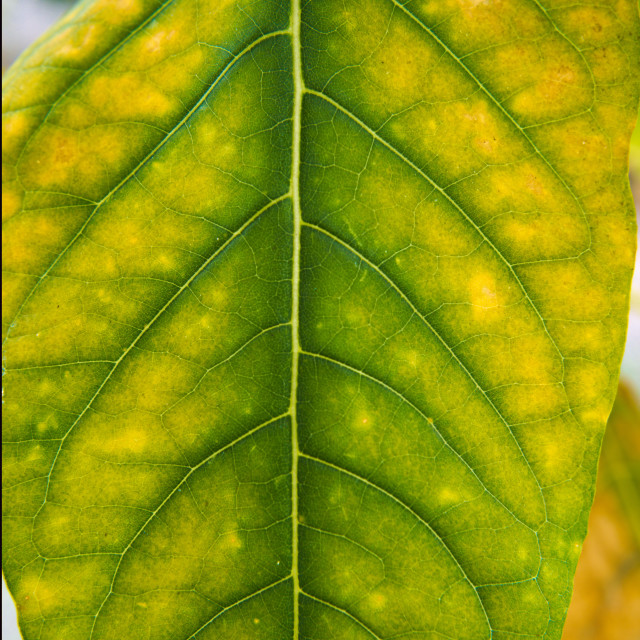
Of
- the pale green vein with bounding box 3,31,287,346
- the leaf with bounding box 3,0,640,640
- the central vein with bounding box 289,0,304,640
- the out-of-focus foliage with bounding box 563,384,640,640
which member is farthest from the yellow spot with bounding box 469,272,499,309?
the out-of-focus foliage with bounding box 563,384,640,640

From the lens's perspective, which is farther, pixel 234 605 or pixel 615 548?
pixel 615 548

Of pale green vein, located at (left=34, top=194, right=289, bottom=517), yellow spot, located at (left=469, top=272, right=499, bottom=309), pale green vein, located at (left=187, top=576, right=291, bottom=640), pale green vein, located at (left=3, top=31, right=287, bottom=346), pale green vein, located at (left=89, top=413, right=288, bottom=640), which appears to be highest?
pale green vein, located at (left=3, top=31, right=287, bottom=346)

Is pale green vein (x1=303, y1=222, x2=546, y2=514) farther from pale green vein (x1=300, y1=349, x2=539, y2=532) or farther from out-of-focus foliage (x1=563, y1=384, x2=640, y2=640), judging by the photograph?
out-of-focus foliage (x1=563, y1=384, x2=640, y2=640)

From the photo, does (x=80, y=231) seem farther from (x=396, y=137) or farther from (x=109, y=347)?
(x=396, y=137)

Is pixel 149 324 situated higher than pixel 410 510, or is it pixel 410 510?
pixel 149 324

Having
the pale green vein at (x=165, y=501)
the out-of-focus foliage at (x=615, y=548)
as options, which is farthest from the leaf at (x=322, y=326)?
the out-of-focus foliage at (x=615, y=548)

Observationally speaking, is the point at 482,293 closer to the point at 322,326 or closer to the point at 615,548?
the point at 322,326

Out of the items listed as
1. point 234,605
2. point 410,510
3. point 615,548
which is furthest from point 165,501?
point 615,548

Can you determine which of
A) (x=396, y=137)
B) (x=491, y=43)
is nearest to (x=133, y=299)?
(x=396, y=137)

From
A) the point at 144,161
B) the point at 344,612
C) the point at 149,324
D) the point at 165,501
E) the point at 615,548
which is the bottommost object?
the point at 615,548

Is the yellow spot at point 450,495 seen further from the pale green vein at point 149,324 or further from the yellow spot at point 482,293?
the pale green vein at point 149,324

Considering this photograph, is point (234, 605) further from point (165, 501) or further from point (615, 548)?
point (615, 548)
